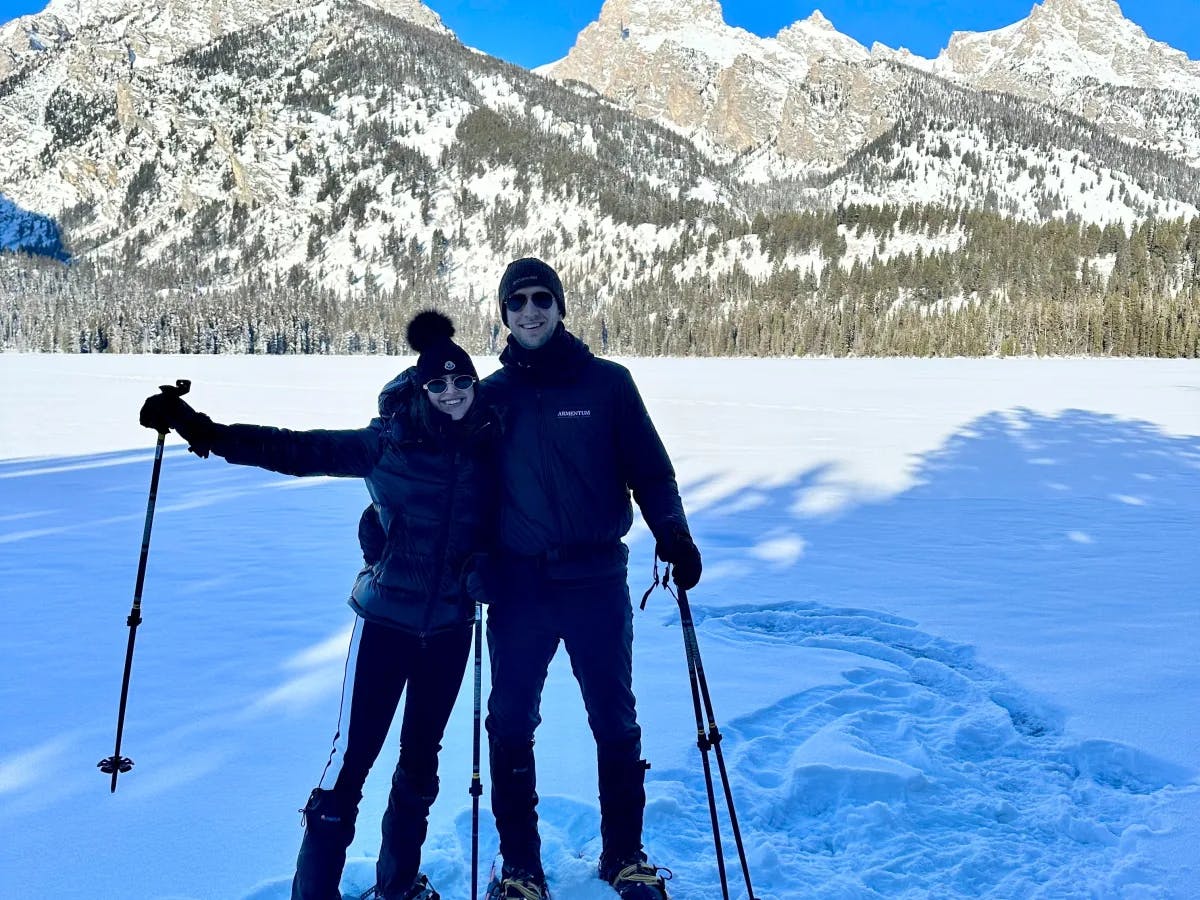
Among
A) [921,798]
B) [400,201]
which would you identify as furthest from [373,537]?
[400,201]

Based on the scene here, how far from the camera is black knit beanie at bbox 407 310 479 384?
2.75m

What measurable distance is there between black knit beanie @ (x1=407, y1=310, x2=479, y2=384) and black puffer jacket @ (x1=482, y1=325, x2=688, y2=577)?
0.21m

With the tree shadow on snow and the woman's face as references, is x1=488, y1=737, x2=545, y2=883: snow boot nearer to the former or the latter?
the tree shadow on snow

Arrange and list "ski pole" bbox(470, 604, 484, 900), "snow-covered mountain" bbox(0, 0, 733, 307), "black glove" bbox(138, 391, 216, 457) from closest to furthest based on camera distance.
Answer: "black glove" bbox(138, 391, 216, 457) → "ski pole" bbox(470, 604, 484, 900) → "snow-covered mountain" bbox(0, 0, 733, 307)

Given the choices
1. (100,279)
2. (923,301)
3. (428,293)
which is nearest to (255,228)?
(100,279)

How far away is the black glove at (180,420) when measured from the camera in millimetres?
2723

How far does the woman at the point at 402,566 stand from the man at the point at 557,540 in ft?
0.50

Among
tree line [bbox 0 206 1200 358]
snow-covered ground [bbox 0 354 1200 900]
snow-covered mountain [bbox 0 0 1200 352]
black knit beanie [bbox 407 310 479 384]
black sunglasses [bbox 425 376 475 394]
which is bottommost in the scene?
snow-covered ground [bbox 0 354 1200 900]

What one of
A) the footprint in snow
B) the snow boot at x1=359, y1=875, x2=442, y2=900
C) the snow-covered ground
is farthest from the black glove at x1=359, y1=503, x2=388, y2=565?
the footprint in snow

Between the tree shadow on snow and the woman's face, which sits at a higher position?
the woman's face

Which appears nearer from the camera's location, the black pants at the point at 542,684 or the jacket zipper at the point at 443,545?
the jacket zipper at the point at 443,545

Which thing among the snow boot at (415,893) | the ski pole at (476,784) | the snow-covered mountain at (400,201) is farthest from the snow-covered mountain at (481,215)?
the snow boot at (415,893)

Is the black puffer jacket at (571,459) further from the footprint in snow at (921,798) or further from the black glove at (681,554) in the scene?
the footprint in snow at (921,798)

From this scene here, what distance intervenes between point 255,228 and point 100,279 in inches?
1505
